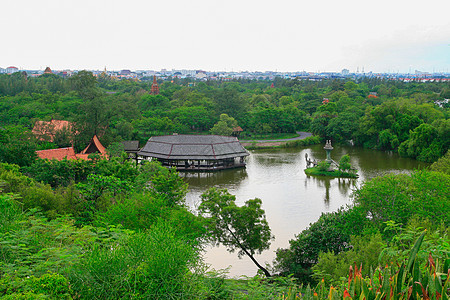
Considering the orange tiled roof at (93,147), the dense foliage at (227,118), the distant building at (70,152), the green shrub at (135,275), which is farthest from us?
the dense foliage at (227,118)

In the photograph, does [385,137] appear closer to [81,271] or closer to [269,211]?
[269,211]

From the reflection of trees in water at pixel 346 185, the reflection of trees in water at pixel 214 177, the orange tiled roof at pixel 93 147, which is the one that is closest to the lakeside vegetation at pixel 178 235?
the orange tiled roof at pixel 93 147

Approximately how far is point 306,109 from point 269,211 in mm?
32981

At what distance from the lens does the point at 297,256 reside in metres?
11.9

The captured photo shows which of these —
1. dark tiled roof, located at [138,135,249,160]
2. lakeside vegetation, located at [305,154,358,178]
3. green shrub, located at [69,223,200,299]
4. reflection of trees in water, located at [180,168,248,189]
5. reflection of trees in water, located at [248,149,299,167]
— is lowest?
reflection of trees in water, located at [180,168,248,189]

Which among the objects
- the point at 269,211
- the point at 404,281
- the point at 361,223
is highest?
the point at 404,281

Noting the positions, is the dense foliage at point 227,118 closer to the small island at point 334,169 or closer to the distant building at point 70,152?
the distant building at point 70,152

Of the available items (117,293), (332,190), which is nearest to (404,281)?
(117,293)

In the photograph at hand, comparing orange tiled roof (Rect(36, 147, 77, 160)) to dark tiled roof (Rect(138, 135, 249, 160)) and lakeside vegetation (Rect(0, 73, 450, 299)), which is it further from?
dark tiled roof (Rect(138, 135, 249, 160))

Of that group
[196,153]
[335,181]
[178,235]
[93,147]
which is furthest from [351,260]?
[93,147]

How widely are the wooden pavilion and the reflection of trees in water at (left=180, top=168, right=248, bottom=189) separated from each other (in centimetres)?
51

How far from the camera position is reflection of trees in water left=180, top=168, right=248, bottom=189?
74.5 feet

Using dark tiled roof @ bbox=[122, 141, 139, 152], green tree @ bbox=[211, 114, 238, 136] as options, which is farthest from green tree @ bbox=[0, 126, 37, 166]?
green tree @ bbox=[211, 114, 238, 136]

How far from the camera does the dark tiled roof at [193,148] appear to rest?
25753 millimetres
